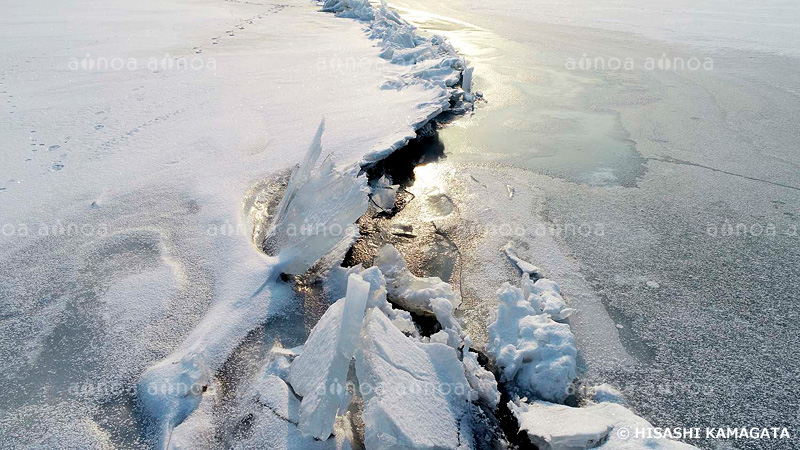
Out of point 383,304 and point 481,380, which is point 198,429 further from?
point 481,380

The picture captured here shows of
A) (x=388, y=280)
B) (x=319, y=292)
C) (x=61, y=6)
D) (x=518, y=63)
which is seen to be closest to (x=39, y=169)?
(x=319, y=292)

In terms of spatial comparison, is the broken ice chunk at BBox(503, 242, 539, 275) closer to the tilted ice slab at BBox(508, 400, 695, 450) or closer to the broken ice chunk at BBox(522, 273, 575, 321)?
the broken ice chunk at BBox(522, 273, 575, 321)

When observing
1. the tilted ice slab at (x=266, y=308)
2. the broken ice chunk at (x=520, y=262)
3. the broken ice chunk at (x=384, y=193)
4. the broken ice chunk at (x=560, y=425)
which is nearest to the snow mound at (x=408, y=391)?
the tilted ice slab at (x=266, y=308)

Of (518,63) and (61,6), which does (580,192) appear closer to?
(518,63)

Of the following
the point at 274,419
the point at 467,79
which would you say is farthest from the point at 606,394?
the point at 467,79

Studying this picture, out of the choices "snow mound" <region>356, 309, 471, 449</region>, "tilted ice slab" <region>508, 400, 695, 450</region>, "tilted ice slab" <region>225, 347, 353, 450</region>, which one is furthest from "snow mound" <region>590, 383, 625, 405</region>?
"tilted ice slab" <region>225, 347, 353, 450</region>

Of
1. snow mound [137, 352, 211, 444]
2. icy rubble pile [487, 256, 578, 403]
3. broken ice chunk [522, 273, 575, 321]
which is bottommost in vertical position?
snow mound [137, 352, 211, 444]
